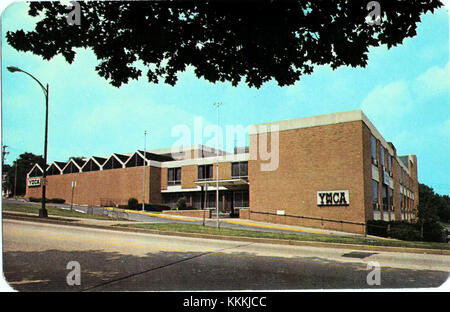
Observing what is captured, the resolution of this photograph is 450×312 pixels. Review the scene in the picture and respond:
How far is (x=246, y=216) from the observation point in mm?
16094

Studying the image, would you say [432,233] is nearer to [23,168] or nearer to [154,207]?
[23,168]

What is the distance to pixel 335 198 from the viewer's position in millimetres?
12594

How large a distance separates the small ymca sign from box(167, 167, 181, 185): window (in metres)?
12.2

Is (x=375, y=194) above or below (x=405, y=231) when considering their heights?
above

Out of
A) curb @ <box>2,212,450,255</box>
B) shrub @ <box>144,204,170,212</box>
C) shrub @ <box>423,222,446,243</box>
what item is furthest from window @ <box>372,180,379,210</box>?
shrub @ <box>144,204,170,212</box>

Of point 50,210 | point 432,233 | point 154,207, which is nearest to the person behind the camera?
point 50,210

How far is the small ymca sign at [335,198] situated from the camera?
1261 centimetres

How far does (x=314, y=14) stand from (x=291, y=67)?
4.23 ft

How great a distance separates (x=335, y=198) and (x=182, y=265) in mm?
8448

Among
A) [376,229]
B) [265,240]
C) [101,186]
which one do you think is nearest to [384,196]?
[376,229]

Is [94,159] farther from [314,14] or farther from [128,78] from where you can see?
[314,14]

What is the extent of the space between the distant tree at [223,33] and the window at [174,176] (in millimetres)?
16049

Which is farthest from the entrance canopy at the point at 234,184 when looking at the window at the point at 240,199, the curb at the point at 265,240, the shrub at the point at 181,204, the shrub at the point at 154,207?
the curb at the point at 265,240

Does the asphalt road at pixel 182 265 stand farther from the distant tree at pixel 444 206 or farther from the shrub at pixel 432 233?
the shrub at pixel 432 233
